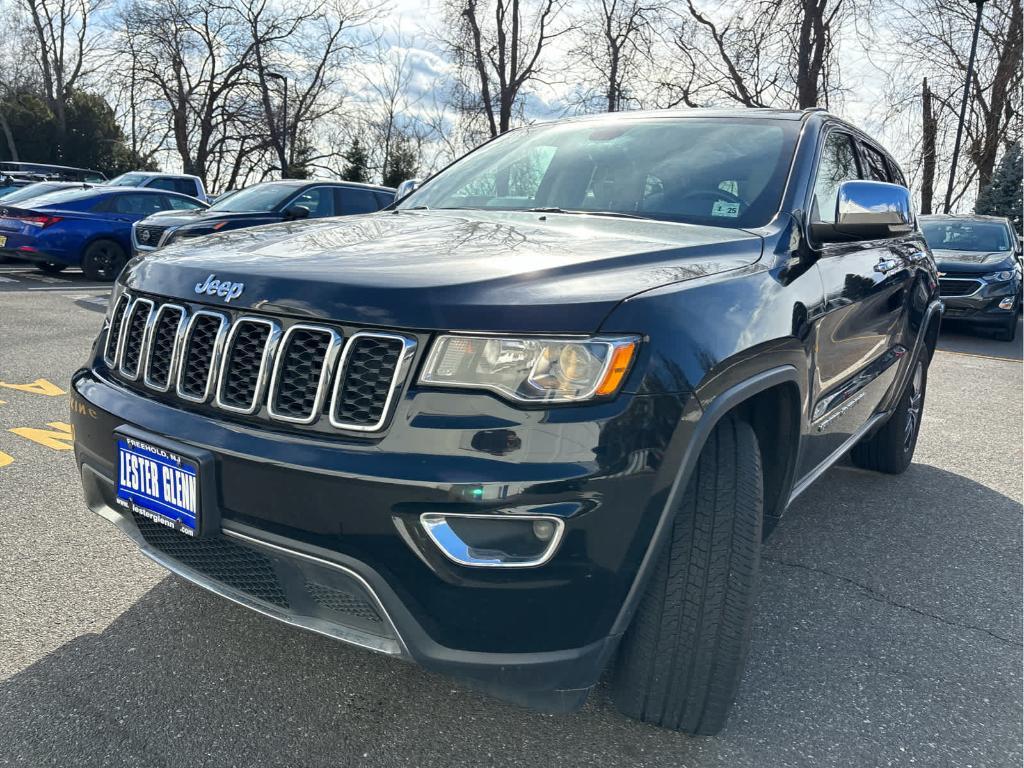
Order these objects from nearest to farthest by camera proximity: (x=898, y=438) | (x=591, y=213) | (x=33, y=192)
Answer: (x=591, y=213), (x=898, y=438), (x=33, y=192)

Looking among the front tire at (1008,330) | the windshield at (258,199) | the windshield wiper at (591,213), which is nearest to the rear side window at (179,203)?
the windshield at (258,199)

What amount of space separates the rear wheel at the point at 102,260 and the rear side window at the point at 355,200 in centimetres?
340

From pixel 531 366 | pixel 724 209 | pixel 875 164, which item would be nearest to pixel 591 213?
pixel 724 209

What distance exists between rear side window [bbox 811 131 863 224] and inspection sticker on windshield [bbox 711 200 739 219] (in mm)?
254

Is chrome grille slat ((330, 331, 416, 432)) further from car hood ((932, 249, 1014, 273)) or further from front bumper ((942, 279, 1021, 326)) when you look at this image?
car hood ((932, 249, 1014, 273))

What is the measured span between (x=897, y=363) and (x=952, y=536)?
2.53 ft

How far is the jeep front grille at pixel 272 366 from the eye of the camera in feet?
5.73

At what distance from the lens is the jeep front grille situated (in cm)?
175

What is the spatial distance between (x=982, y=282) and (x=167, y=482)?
36.9 feet

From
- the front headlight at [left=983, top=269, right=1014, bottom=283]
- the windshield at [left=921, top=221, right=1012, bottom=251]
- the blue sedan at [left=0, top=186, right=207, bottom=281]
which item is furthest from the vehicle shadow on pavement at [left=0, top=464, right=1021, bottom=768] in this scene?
the windshield at [left=921, top=221, right=1012, bottom=251]

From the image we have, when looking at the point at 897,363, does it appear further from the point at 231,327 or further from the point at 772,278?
the point at 231,327

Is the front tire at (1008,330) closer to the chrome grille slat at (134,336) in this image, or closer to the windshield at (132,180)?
the chrome grille slat at (134,336)

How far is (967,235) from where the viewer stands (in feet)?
40.0

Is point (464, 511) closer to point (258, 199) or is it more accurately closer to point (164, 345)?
point (164, 345)
